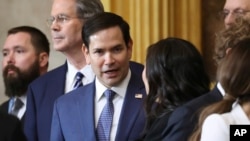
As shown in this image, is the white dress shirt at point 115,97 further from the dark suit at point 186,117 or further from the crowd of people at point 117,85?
the dark suit at point 186,117

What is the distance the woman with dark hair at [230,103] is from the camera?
280cm

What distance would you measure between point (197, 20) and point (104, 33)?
132 cm

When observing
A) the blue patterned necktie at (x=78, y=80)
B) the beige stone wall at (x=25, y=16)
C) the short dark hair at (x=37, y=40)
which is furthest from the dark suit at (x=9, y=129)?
the beige stone wall at (x=25, y=16)

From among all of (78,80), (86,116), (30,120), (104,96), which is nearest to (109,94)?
(104,96)

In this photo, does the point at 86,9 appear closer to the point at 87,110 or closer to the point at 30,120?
the point at 30,120

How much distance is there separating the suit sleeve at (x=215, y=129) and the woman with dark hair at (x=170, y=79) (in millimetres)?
524

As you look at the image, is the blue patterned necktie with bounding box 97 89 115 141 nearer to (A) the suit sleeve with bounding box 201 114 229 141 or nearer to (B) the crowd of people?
(B) the crowd of people

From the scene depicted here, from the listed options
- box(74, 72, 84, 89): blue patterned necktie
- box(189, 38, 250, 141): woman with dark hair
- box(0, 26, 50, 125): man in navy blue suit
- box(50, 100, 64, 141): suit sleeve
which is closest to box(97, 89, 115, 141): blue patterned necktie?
box(50, 100, 64, 141): suit sleeve

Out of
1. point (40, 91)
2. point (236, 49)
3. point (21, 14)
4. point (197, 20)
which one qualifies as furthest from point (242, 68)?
point (21, 14)

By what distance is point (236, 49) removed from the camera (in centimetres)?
292

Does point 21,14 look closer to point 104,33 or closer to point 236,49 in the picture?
point 104,33

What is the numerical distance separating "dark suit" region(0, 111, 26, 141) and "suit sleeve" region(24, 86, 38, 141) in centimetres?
112

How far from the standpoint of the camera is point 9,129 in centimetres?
305

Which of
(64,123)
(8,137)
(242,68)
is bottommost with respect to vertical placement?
(64,123)
